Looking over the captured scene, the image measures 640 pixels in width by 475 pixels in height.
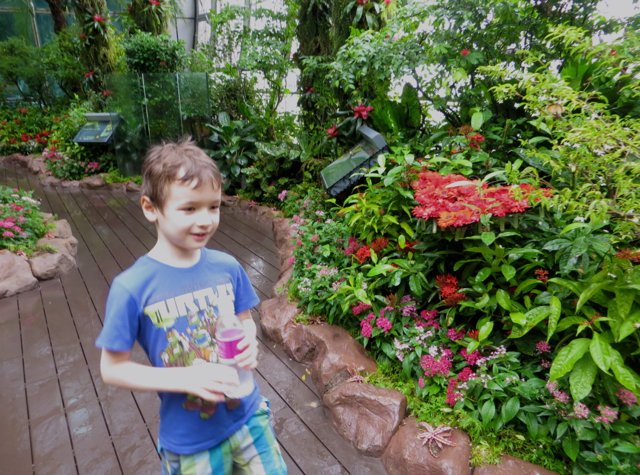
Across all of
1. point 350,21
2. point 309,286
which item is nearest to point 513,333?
point 309,286

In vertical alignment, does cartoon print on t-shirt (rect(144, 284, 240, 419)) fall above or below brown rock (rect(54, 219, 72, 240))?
above

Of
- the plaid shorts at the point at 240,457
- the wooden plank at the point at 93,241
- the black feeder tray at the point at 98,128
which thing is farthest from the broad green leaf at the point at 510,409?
the black feeder tray at the point at 98,128

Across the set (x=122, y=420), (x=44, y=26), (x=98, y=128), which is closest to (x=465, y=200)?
(x=122, y=420)

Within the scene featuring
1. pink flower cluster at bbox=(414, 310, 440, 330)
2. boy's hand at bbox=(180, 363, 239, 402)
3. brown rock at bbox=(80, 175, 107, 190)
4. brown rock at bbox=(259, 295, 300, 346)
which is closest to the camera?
boy's hand at bbox=(180, 363, 239, 402)

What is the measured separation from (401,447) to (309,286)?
1292 mm

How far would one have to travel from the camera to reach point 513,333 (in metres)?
1.86

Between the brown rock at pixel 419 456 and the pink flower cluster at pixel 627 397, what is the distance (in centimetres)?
64

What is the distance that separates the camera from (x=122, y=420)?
2.15 m

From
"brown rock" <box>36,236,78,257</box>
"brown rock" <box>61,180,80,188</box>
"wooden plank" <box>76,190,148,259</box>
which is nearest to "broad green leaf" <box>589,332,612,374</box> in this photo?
"wooden plank" <box>76,190,148,259</box>

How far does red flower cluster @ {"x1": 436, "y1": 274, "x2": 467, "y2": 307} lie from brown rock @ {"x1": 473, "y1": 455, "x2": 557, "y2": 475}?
743 mm

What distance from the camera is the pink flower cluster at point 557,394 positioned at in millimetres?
1656

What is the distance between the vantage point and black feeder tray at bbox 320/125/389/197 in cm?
336

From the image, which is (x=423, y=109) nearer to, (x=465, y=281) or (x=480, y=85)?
(x=480, y=85)

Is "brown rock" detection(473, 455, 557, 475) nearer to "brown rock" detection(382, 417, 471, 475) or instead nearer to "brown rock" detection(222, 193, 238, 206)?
"brown rock" detection(382, 417, 471, 475)
